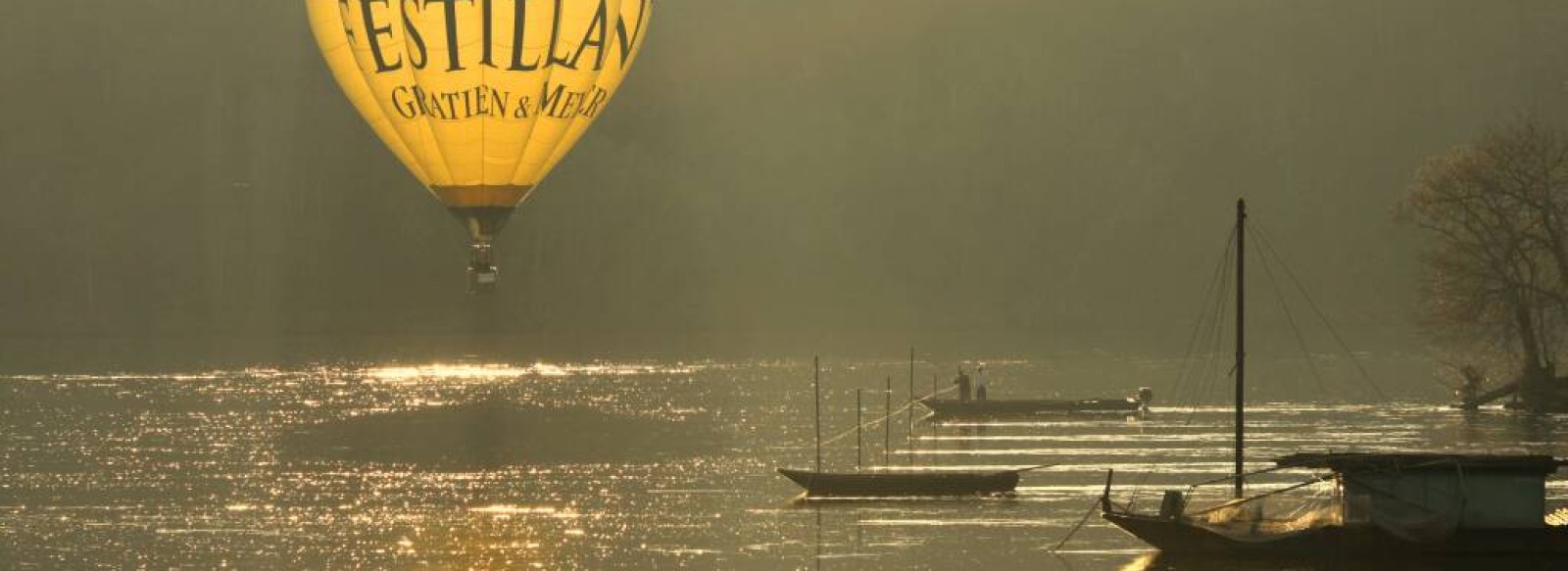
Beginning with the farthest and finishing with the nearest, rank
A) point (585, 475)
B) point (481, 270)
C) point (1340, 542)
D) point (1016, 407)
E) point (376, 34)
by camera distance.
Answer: point (1016, 407), point (585, 475), point (376, 34), point (1340, 542), point (481, 270)

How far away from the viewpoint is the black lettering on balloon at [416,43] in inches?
2247

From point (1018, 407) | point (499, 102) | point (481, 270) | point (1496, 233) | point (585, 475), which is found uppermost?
point (499, 102)

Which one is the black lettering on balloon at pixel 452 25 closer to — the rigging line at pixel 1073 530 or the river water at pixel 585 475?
the river water at pixel 585 475

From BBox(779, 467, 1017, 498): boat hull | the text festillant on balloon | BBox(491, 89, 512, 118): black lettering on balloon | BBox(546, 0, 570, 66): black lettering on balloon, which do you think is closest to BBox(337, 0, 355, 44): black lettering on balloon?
the text festillant on balloon

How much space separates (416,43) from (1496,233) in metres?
53.1

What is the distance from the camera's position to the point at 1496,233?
9512 cm

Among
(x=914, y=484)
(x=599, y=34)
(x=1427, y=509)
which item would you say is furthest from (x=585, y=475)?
(x=1427, y=509)

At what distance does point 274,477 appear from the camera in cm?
9000

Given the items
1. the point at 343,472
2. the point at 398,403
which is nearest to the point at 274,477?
the point at 343,472

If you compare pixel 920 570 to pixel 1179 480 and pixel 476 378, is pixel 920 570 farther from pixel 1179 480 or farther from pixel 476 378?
pixel 476 378

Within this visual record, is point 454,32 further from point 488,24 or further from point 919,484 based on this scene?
point 919,484

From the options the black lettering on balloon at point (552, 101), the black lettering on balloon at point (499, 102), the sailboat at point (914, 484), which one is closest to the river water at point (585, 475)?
the sailboat at point (914, 484)

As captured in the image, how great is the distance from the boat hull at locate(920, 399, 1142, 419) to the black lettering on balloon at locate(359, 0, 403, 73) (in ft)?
180

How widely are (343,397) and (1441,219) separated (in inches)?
3206
